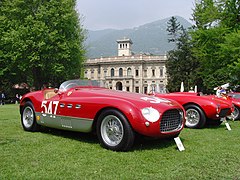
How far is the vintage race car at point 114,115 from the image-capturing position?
4.95 meters

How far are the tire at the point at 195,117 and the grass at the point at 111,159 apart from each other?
216 centimetres

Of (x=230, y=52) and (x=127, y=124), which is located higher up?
(x=230, y=52)

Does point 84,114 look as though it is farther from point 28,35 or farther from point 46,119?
point 28,35

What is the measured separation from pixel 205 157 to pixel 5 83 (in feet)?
135

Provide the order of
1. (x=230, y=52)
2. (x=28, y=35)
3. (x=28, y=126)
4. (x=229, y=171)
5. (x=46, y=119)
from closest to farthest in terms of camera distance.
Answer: (x=229, y=171) → (x=46, y=119) → (x=28, y=126) → (x=230, y=52) → (x=28, y=35)

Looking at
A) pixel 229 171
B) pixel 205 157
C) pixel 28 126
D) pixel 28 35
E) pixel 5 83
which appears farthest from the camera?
pixel 5 83

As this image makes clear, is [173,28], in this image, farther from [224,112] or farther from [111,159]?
[111,159]

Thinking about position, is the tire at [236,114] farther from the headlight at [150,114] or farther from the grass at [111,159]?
the headlight at [150,114]

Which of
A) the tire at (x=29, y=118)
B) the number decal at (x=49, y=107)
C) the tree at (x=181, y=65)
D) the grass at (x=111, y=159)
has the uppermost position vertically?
A: the tree at (x=181, y=65)

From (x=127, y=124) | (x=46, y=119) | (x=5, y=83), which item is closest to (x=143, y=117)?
(x=127, y=124)

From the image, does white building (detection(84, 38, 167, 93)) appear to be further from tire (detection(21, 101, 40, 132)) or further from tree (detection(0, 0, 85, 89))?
tire (detection(21, 101, 40, 132))

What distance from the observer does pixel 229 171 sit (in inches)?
153

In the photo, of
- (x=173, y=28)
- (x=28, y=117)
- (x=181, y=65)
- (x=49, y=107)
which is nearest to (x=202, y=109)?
(x=49, y=107)

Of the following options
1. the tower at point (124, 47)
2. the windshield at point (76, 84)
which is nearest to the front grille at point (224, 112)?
the windshield at point (76, 84)
